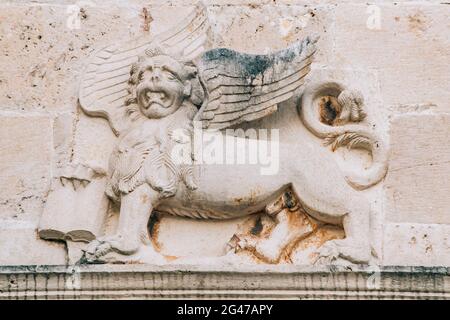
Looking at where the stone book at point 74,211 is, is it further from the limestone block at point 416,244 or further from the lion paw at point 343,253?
the limestone block at point 416,244

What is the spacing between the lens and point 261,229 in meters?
5.75

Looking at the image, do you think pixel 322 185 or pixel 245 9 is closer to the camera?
pixel 322 185

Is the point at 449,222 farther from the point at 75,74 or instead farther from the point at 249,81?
the point at 75,74

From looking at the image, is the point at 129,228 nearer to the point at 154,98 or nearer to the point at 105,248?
the point at 105,248

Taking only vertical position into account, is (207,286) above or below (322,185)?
below

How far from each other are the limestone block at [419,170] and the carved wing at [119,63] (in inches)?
34.9

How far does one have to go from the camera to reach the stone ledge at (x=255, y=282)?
5.48 m

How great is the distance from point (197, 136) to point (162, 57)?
0.36m

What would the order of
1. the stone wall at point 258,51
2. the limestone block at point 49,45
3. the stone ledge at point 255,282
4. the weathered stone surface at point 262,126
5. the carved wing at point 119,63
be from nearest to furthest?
1. the stone ledge at point 255,282
2. the weathered stone surface at point 262,126
3. the stone wall at point 258,51
4. the carved wing at point 119,63
5. the limestone block at point 49,45

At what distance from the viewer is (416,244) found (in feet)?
18.6

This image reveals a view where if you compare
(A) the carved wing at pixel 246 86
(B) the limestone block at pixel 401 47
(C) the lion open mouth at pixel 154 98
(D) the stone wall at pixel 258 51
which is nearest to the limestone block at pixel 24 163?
(D) the stone wall at pixel 258 51

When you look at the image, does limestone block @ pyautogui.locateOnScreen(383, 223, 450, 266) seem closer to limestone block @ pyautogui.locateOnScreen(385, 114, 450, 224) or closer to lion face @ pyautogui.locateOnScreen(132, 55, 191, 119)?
limestone block @ pyautogui.locateOnScreen(385, 114, 450, 224)
